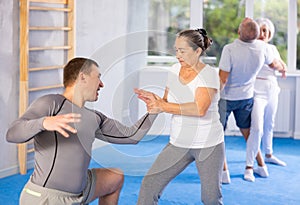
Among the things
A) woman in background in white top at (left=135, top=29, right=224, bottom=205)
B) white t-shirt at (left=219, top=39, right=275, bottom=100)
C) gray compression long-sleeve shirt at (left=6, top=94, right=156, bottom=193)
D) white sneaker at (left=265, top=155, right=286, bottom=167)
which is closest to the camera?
gray compression long-sleeve shirt at (left=6, top=94, right=156, bottom=193)

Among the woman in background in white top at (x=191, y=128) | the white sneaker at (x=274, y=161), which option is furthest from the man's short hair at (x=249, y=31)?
the woman in background in white top at (x=191, y=128)

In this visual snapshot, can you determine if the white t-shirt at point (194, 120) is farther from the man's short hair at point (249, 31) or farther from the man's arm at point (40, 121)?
the man's short hair at point (249, 31)

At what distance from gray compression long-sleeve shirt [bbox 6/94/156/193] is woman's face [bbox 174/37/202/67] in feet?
1.88

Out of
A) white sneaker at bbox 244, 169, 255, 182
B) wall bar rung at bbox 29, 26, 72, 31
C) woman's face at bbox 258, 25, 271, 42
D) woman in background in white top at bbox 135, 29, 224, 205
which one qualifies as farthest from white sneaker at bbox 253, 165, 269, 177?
wall bar rung at bbox 29, 26, 72, 31

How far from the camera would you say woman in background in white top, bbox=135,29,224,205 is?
3037 millimetres

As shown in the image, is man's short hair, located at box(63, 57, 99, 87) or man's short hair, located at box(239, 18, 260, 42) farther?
man's short hair, located at box(239, 18, 260, 42)

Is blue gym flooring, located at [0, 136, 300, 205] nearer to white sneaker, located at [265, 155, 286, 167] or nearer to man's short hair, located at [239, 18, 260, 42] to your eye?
white sneaker, located at [265, 155, 286, 167]

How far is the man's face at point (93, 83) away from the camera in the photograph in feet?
8.93

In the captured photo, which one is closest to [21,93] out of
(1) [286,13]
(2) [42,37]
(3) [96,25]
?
(2) [42,37]

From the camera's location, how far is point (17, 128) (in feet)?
8.23

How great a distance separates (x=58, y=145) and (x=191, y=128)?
0.78 m

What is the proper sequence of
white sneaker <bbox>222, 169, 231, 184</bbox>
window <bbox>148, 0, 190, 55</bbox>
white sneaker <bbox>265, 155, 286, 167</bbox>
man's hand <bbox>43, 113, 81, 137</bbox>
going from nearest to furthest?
man's hand <bbox>43, 113, 81, 137</bbox>, white sneaker <bbox>222, 169, 231, 184</bbox>, white sneaker <bbox>265, 155, 286, 167</bbox>, window <bbox>148, 0, 190, 55</bbox>

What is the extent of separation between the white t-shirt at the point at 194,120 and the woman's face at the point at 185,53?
79mm

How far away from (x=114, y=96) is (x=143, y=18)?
4368 millimetres
